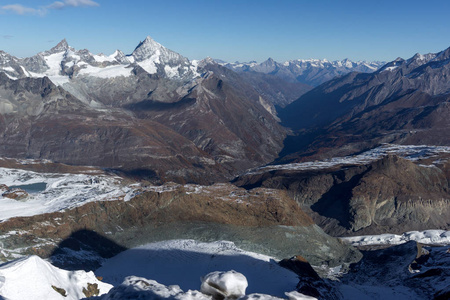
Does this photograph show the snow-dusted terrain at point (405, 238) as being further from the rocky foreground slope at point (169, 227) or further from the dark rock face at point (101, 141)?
the dark rock face at point (101, 141)

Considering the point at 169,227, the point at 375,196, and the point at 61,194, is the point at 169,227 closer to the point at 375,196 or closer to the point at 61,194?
the point at 61,194

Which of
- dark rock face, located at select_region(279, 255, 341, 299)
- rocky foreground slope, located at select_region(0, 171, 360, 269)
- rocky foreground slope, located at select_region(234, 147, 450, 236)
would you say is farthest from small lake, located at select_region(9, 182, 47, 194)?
rocky foreground slope, located at select_region(234, 147, 450, 236)

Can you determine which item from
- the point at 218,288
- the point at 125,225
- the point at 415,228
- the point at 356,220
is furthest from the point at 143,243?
the point at 415,228

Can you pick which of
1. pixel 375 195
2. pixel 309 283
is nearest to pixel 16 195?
pixel 309 283

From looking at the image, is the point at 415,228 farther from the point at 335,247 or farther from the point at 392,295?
the point at 392,295

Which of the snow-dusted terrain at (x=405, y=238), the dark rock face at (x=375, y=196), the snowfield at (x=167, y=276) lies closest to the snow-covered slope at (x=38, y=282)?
the snowfield at (x=167, y=276)

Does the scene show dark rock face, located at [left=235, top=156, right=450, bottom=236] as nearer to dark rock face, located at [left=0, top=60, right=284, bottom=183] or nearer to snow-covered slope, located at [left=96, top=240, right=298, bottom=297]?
dark rock face, located at [left=0, top=60, right=284, bottom=183]

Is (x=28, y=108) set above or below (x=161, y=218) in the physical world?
above
